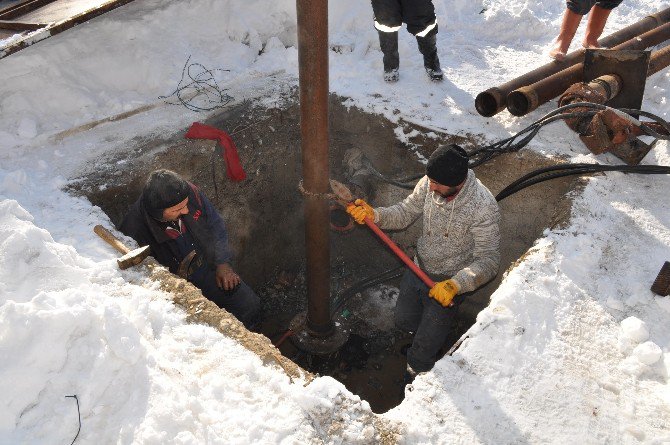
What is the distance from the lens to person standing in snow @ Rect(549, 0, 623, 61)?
5.77m

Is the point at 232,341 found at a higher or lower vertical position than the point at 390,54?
lower

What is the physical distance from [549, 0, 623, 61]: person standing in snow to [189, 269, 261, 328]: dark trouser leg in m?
4.08

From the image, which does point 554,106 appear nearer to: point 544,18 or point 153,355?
point 544,18

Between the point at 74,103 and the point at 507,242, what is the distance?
14.7 feet

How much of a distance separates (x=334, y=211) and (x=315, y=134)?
1402 mm

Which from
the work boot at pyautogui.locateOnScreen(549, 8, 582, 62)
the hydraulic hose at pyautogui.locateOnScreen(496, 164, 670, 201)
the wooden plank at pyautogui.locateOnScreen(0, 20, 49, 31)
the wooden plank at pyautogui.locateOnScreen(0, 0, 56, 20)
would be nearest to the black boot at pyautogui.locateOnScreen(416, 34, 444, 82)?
the work boot at pyautogui.locateOnScreen(549, 8, 582, 62)

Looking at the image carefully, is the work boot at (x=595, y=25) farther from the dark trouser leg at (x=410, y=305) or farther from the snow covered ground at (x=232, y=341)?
the dark trouser leg at (x=410, y=305)

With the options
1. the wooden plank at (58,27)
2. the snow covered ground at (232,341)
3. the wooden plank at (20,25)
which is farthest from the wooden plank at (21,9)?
the wooden plank at (58,27)

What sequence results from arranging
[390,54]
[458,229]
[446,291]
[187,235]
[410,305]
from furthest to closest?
[390,54]
[410,305]
[187,235]
[458,229]
[446,291]

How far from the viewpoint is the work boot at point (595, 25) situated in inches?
235

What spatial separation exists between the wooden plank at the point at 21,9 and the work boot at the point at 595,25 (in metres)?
5.97

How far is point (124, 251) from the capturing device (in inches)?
144

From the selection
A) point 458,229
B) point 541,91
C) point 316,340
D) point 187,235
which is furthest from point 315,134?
point 541,91

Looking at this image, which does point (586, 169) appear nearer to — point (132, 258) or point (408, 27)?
point (408, 27)
